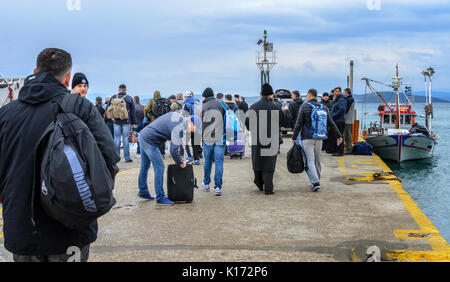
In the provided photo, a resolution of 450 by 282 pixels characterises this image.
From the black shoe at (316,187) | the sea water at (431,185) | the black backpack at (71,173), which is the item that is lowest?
the sea water at (431,185)

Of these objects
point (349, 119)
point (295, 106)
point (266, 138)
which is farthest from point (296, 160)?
point (349, 119)

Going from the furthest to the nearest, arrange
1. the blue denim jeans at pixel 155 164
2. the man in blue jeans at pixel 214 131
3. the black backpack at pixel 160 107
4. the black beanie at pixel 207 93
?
the black backpack at pixel 160 107 → the black beanie at pixel 207 93 → the man in blue jeans at pixel 214 131 → the blue denim jeans at pixel 155 164

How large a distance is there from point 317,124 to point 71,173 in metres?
6.61

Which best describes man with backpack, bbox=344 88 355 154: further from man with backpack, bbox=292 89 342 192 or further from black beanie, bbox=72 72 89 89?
black beanie, bbox=72 72 89 89

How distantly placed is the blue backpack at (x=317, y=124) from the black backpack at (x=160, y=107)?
210 inches

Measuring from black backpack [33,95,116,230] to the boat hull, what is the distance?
22707mm

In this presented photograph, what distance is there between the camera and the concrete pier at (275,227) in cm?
502

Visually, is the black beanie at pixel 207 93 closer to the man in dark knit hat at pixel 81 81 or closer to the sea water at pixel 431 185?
the man in dark knit hat at pixel 81 81

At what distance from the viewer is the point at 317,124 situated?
8.44m

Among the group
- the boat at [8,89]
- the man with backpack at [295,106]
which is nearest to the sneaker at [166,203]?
the man with backpack at [295,106]

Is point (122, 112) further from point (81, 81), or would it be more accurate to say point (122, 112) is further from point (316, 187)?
point (81, 81)
